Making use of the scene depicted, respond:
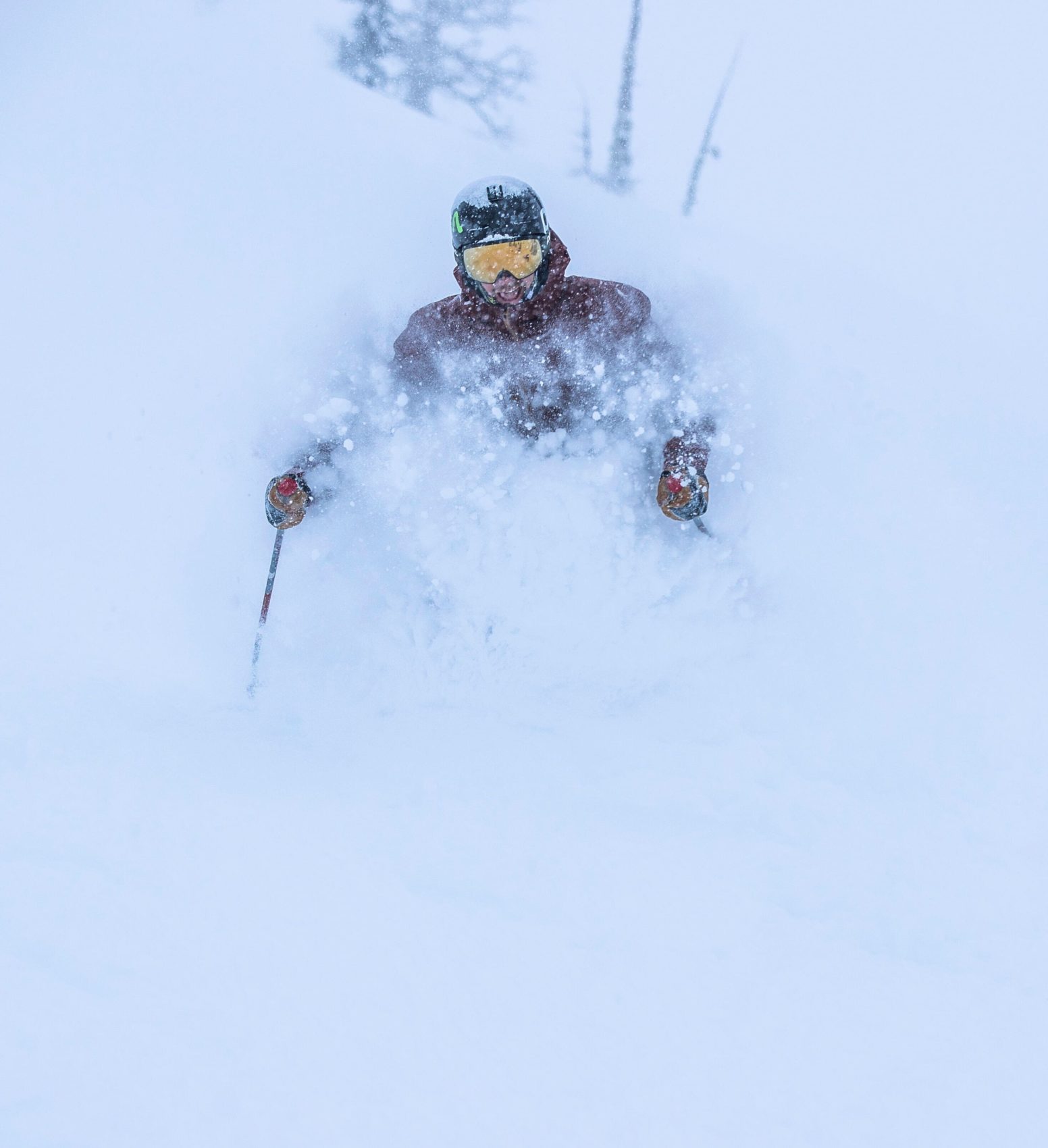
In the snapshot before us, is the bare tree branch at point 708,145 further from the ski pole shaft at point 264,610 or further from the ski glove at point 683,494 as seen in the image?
the ski pole shaft at point 264,610

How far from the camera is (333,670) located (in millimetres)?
2703

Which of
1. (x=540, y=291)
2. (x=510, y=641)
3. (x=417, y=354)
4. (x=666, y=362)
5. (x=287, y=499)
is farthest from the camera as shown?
(x=510, y=641)

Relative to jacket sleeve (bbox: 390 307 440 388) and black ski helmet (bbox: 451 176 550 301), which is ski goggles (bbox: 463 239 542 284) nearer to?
black ski helmet (bbox: 451 176 550 301)

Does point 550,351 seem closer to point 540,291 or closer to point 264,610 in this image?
point 540,291

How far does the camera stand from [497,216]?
6.18 feet

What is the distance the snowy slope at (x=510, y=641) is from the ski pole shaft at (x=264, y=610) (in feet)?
0.19

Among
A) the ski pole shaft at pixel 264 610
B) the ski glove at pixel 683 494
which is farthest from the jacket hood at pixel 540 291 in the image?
the ski pole shaft at pixel 264 610

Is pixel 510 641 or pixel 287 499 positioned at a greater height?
pixel 287 499

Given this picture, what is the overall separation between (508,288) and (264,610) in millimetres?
1416

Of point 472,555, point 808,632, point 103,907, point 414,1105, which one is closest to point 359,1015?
point 414,1105

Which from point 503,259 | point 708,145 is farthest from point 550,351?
point 708,145

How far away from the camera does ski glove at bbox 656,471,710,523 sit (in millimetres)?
1979

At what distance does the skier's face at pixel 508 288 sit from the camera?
6.33 feet

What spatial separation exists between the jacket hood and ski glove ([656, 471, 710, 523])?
65cm
